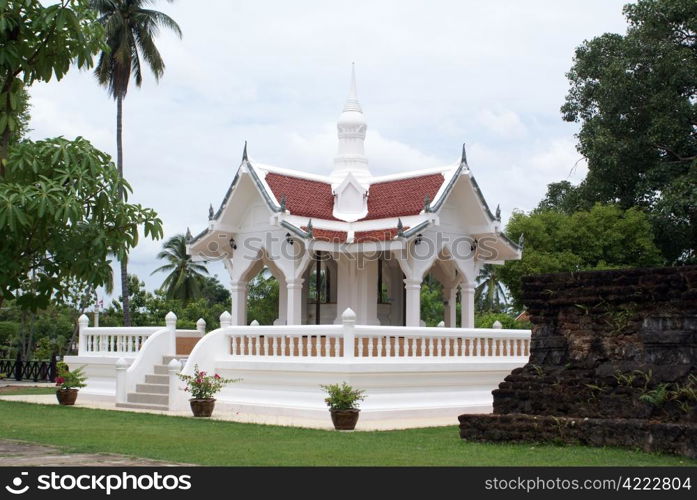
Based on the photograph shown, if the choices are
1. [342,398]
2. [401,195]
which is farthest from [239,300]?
[342,398]

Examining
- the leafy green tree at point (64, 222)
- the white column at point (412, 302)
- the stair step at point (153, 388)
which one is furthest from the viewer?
the white column at point (412, 302)

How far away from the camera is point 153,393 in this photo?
2052 centimetres

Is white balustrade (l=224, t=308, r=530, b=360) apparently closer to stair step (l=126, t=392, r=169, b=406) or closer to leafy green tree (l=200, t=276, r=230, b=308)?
stair step (l=126, t=392, r=169, b=406)

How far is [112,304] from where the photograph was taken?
49.7 meters

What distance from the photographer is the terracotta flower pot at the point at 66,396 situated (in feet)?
68.7

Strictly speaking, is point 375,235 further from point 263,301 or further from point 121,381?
point 263,301

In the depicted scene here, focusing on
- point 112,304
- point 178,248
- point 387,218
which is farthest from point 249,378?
point 178,248

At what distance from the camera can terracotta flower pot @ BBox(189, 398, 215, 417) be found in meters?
17.8

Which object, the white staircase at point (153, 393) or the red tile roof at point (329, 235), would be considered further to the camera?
the red tile roof at point (329, 235)

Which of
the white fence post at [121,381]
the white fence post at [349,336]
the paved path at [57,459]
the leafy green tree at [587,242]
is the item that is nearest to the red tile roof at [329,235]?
the white fence post at [349,336]

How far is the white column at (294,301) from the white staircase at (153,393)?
245cm

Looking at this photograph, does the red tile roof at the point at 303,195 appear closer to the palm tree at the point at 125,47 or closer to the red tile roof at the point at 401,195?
the red tile roof at the point at 401,195
